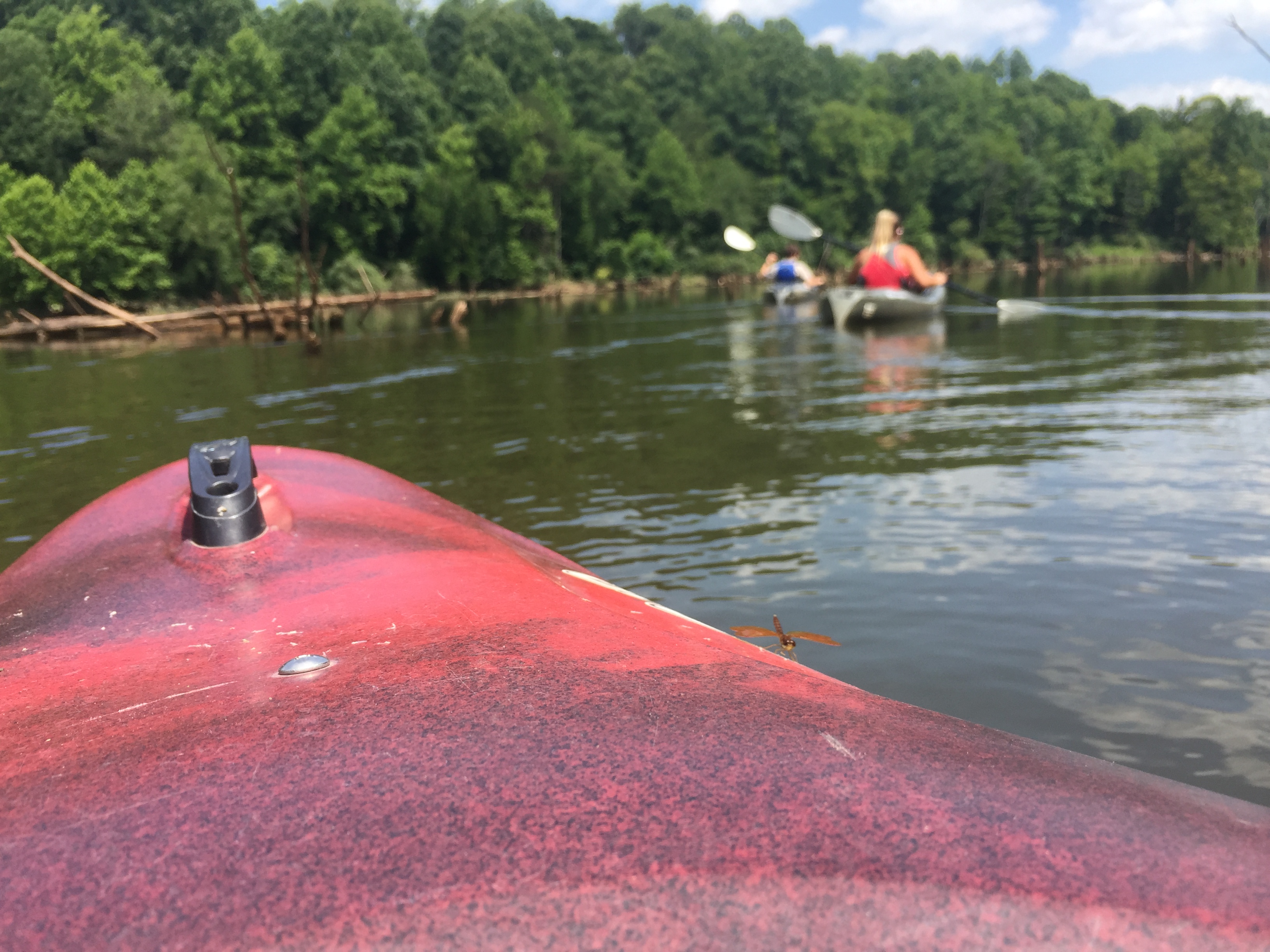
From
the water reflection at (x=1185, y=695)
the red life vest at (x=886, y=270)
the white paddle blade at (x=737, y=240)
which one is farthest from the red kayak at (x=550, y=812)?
the white paddle blade at (x=737, y=240)

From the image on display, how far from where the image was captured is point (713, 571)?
5.38m

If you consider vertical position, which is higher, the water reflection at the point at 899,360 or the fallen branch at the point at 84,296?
the fallen branch at the point at 84,296

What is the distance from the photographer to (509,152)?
209 ft

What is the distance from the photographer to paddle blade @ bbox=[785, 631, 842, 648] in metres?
3.61

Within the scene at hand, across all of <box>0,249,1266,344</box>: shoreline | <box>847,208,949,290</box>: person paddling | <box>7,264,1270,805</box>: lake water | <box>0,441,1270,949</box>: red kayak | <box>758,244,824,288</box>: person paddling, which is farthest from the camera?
<box>758,244,824,288</box>: person paddling

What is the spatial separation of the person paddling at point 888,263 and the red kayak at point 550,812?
65.7 feet

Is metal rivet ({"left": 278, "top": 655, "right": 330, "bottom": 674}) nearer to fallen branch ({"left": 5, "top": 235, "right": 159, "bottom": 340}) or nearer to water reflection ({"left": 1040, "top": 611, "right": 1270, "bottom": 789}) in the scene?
water reflection ({"left": 1040, "top": 611, "right": 1270, "bottom": 789})

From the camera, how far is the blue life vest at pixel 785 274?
3067 centimetres

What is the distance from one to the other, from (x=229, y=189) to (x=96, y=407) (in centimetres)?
3687

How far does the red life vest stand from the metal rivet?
20316 millimetres

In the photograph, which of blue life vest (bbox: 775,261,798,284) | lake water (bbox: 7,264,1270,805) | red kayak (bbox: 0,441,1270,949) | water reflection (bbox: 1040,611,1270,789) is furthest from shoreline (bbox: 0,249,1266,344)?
red kayak (bbox: 0,441,1270,949)

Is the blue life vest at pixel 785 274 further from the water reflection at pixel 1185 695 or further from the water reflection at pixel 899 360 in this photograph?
the water reflection at pixel 1185 695

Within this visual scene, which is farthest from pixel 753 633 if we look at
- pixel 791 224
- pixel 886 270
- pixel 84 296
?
pixel 84 296

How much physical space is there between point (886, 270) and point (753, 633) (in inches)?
730
